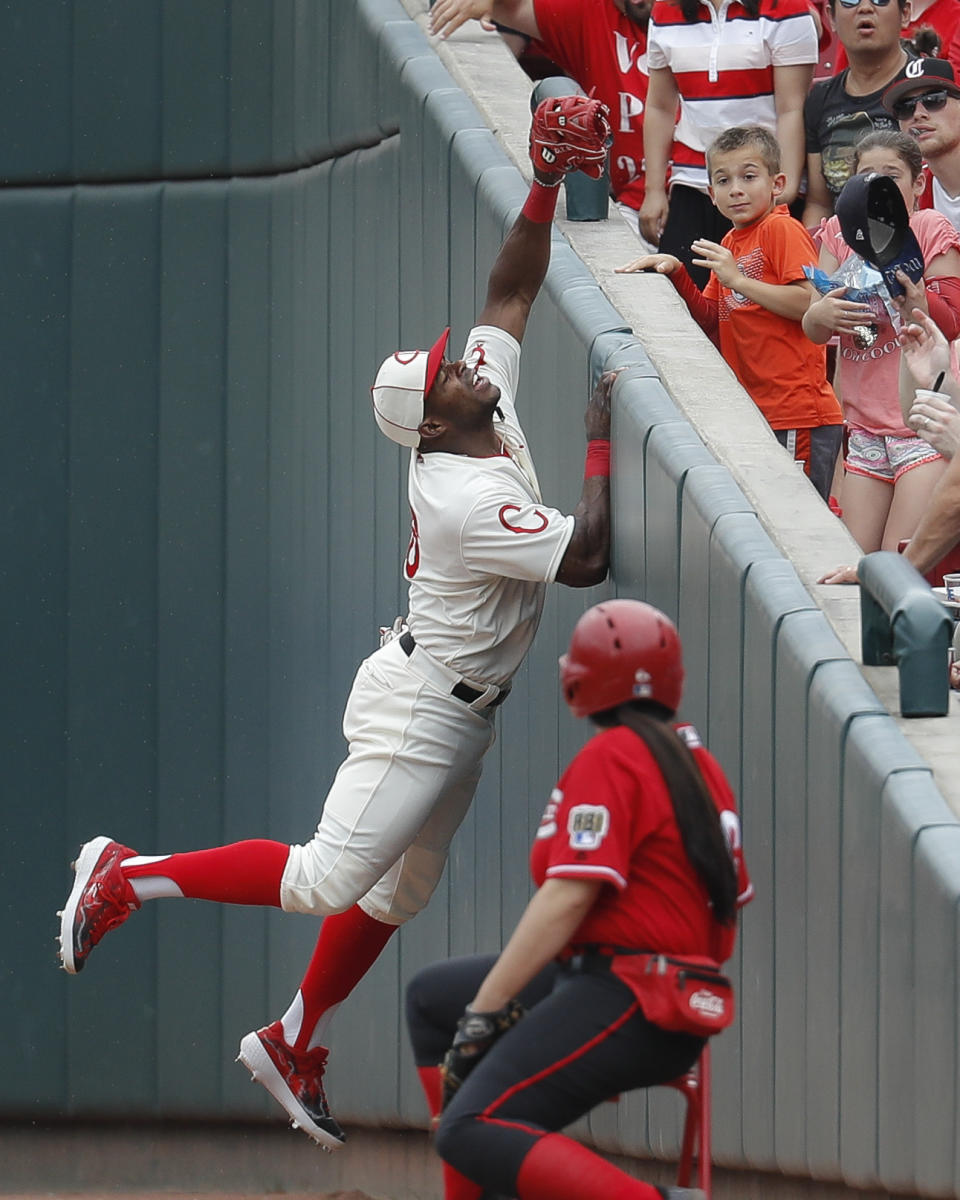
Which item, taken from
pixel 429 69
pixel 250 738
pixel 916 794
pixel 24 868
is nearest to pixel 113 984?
pixel 24 868

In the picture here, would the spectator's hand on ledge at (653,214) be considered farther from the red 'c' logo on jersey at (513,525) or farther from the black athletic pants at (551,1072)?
the black athletic pants at (551,1072)

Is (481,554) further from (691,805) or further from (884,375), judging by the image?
(884,375)

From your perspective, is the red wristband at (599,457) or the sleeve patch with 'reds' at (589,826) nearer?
the sleeve patch with 'reds' at (589,826)

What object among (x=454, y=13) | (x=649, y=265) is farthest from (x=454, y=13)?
(x=649, y=265)

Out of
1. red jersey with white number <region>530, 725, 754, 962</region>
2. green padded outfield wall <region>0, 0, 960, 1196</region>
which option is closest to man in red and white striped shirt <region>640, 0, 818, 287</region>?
green padded outfield wall <region>0, 0, 960, 1196</region>

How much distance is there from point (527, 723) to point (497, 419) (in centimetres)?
95

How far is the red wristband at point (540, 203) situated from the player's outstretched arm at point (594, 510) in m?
0.49

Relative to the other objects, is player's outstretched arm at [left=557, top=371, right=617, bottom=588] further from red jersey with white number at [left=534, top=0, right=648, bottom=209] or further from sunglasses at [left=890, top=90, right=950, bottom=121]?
red jersey with white number at [left=534, top=0, right=648, bottom=209]

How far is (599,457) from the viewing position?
13.4ft

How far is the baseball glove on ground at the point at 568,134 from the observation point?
4238 millimetres

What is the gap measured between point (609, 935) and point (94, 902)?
1.83m

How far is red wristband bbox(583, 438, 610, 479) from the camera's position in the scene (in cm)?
407

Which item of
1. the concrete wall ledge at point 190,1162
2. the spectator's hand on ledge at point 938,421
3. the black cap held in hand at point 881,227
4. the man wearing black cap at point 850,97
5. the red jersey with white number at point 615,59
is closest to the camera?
the spectator's hand on ledge at point 938,421

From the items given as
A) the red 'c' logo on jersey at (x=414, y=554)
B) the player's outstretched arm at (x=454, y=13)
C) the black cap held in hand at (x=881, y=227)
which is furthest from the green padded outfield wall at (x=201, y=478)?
the black cap held in hand at (x=881, y=227)
